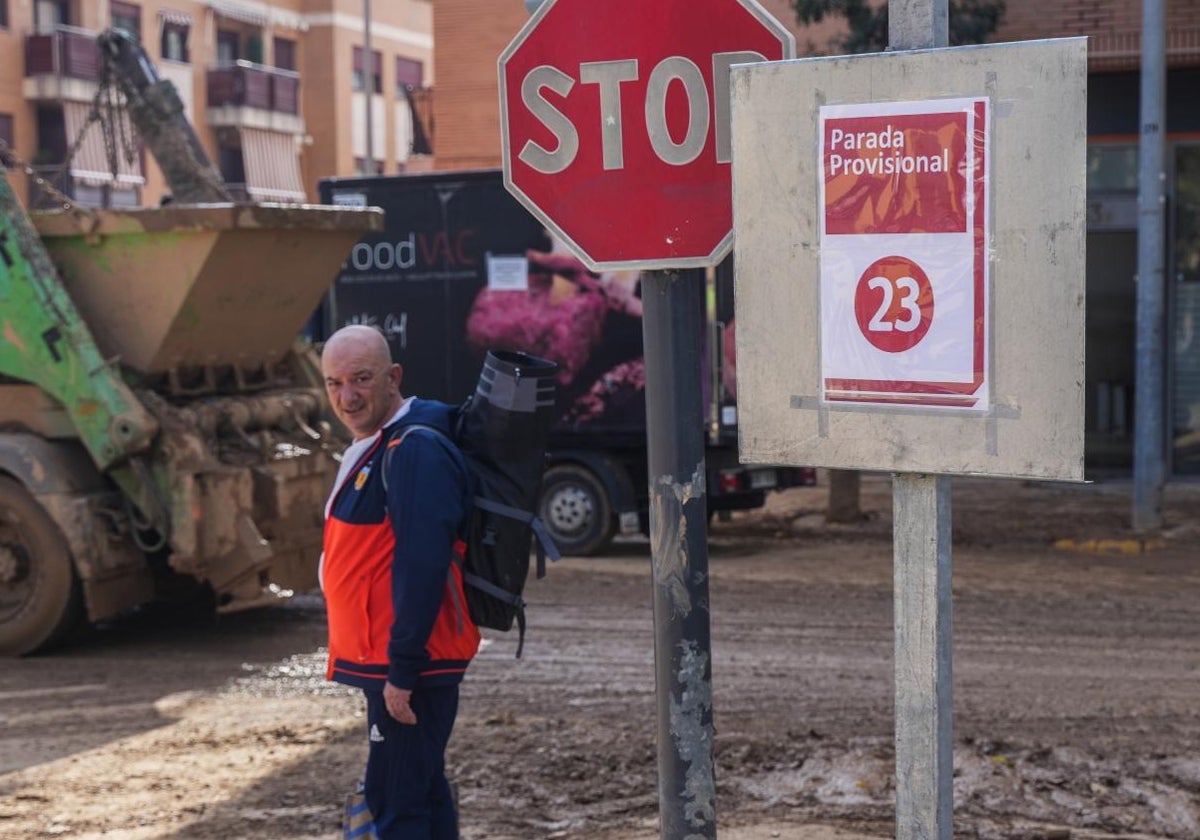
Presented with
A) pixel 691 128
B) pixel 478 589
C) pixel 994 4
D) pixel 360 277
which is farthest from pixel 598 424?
pixel 691 128

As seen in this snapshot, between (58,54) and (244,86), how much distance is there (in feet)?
20.1

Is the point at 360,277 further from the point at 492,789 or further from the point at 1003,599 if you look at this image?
the point at 492,789

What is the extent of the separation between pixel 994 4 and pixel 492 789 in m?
10.1

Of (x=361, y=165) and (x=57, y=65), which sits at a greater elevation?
(x=57, y=65)

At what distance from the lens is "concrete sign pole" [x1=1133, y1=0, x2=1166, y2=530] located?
1307 cm

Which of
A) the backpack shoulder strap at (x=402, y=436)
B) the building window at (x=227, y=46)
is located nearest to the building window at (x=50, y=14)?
the building window at (x=227, y=46)

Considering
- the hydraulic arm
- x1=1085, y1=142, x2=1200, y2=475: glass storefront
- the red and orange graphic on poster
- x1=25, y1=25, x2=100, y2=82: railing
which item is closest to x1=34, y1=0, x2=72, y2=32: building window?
x1=25, y1=25, x2=100, y2=82: railing

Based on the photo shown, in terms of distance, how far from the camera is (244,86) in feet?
136

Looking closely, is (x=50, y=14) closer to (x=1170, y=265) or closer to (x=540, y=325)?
(x=540, y=325)

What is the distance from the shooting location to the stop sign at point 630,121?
3.65m

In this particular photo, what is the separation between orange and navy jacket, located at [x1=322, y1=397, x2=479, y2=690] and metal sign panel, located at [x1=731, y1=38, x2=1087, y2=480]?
1.21m

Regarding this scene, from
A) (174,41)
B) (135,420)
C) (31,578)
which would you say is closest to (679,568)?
(135,420)

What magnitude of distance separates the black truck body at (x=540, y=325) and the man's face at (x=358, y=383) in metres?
7.36

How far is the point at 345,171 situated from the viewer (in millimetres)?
45406
